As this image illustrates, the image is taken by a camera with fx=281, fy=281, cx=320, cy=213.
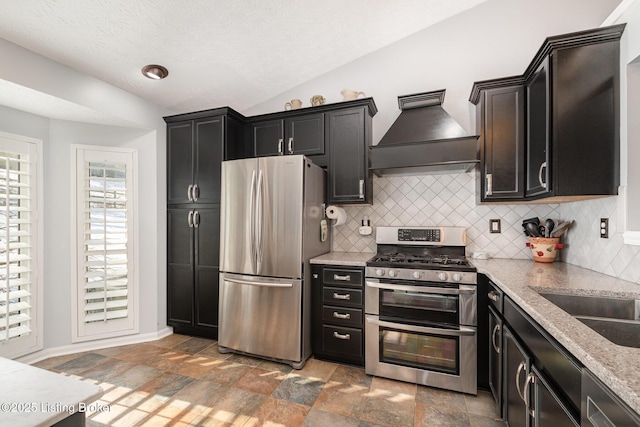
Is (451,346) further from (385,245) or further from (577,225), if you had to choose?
(577,225)

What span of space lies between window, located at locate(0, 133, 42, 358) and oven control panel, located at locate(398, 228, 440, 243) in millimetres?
3343

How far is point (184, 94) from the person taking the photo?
297cm

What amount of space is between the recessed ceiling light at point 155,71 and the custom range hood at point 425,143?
6.65 feet

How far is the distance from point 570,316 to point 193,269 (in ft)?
9.94

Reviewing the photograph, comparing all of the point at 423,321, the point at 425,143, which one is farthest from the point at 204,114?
the point at 423,321

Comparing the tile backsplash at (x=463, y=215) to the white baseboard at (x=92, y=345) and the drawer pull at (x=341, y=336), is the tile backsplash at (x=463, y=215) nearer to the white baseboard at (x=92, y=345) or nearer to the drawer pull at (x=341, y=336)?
the drawer pull at (x=341, y=336)

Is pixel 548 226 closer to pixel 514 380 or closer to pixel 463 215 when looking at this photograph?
pixel 463 215

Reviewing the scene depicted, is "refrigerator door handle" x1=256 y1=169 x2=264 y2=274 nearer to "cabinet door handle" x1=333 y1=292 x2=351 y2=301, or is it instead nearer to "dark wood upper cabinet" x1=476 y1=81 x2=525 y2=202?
"cabinet door handle" x1=333 y1=292 x2=351 y2=301

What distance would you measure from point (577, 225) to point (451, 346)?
1.33 metres

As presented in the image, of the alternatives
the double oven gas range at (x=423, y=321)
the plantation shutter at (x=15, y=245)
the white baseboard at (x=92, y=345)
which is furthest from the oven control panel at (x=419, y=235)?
the plantation shutter at (x=15, y=245)

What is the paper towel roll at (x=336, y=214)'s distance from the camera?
2.82m

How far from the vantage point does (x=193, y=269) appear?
3.02 meters

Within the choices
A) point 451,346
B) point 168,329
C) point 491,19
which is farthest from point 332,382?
point 491,19

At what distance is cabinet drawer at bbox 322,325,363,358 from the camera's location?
2391 mm
